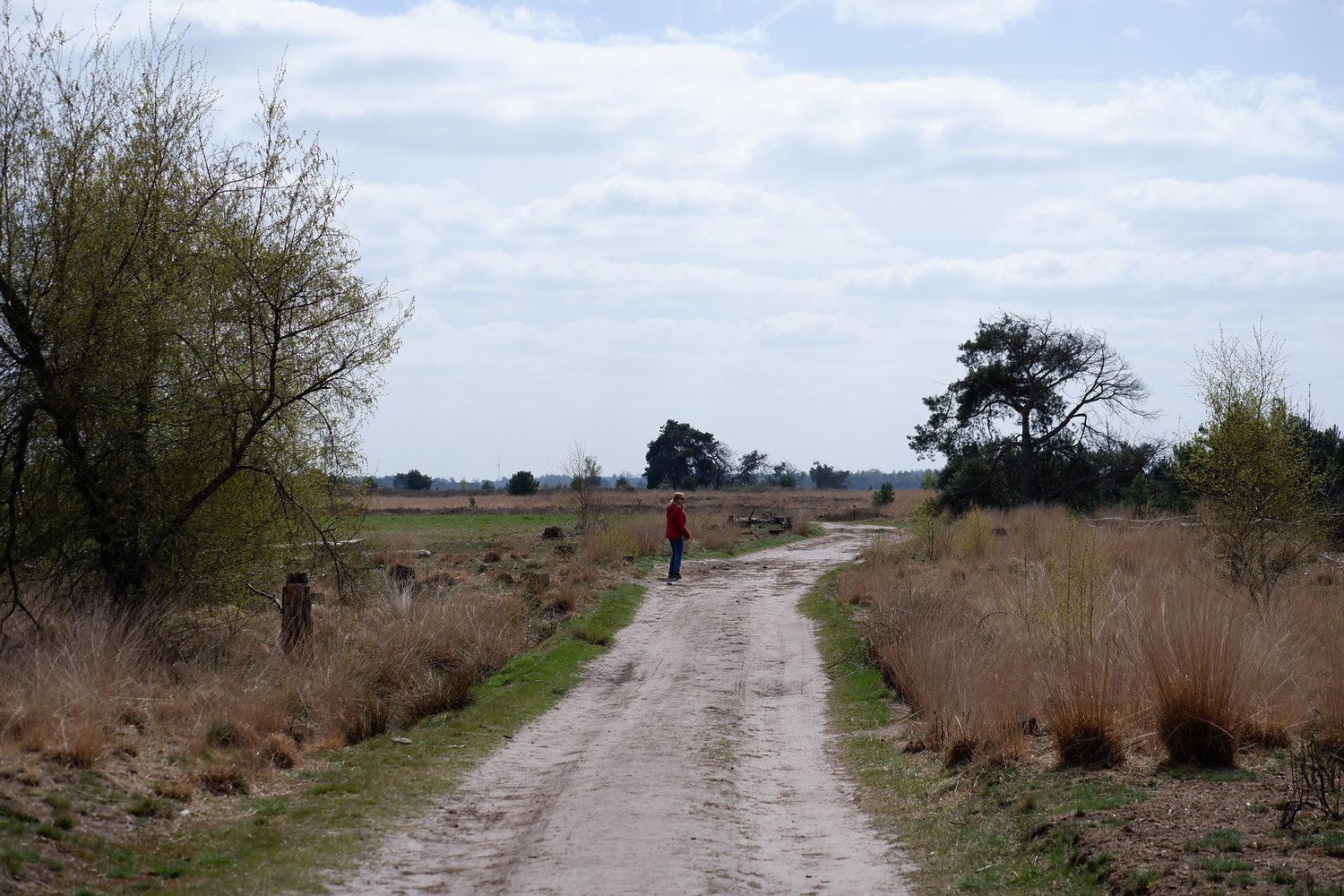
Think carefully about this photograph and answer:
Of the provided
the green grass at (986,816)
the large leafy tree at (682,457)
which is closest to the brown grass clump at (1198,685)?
the green grass at (986,816)

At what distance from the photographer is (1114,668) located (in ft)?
25.8

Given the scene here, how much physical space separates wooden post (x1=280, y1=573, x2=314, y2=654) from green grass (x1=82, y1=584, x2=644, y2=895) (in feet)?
5.98

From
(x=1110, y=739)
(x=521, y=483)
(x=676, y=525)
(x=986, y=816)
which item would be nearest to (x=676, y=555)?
(x=676, y=525)

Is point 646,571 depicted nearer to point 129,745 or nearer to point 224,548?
point 224,548

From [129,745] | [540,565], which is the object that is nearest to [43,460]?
[129,745]

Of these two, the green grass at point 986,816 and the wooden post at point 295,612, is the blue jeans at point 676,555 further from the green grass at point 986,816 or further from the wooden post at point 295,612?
the green grass at point 986,816

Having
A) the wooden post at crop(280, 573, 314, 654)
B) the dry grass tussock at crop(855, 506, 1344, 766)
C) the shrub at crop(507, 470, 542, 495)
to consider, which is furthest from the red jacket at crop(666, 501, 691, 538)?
the shrub at crop(507, 470, 542, 495)

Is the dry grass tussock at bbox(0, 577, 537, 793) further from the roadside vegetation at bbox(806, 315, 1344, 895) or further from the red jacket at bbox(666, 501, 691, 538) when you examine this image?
the red jacket at bbox(666, 501, 691, 538)

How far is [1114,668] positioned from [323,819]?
6.02m

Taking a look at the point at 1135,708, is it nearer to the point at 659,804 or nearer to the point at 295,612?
the point at 659,804

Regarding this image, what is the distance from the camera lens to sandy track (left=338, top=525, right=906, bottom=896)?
5.68 meters

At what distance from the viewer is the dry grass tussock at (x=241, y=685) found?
693cm

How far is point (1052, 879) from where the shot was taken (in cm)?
550

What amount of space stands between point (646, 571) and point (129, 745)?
1670 cm
